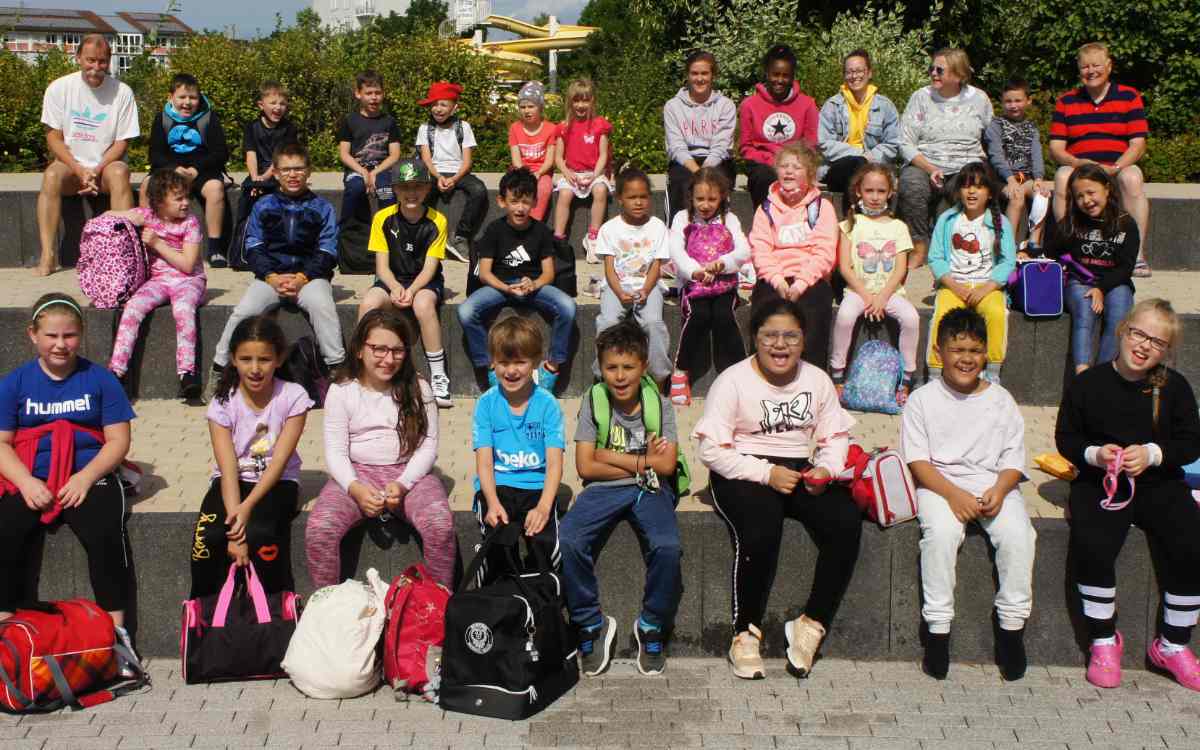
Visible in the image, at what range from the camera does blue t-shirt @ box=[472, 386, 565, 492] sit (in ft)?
17.9

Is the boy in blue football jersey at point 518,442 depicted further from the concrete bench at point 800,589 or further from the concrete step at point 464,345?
the concrete step at point 464,345

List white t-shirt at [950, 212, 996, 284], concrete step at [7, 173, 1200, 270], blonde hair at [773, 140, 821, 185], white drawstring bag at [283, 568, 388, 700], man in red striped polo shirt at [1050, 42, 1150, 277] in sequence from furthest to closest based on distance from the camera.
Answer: concrete step at [7, 173, 1200, 270]
man in red striped polo shirt at [1050, 42, 1150, 277]
blonde hair at [773, 140, 821, 185]
white t-shirt at [950, 212, 996, 284]
white drawstring bag at [283, 568, 388, 700]

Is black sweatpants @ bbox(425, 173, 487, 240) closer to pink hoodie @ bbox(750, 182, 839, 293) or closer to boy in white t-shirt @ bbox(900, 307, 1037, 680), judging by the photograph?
pink hoodie @ bbox(750, 182, 839, 293)

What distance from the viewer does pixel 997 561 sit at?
5.20 meters

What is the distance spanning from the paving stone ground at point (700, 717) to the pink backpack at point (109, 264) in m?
3.05

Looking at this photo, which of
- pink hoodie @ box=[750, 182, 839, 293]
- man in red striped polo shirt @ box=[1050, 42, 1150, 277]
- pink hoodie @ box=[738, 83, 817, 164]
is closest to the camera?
pink hoodie @ box=[750, 182, 839, 293]

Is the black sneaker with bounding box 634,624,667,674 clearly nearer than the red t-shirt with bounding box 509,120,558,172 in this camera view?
Yes

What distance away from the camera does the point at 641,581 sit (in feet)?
17.7

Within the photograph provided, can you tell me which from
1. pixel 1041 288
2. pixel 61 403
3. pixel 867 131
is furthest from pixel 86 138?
pixel 1041 288

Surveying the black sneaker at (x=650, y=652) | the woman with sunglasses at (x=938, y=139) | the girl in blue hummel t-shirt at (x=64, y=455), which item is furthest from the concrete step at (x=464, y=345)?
the black sneaker at (x=650, y=652)

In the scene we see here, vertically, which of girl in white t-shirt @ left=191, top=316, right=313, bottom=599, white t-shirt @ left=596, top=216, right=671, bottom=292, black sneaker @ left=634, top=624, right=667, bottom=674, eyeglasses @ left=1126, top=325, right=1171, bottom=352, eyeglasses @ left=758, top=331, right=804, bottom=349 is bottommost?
black sneaker @ left=634, top=624, right=667, bottom=674

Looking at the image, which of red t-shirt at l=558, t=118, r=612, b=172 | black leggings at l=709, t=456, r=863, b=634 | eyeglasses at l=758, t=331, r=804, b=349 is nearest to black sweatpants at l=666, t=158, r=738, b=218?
red t-shirt at l=558, t=118, r=612, b=172

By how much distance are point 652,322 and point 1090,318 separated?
253cm

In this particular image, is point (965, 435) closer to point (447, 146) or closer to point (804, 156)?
point (804, 156)
